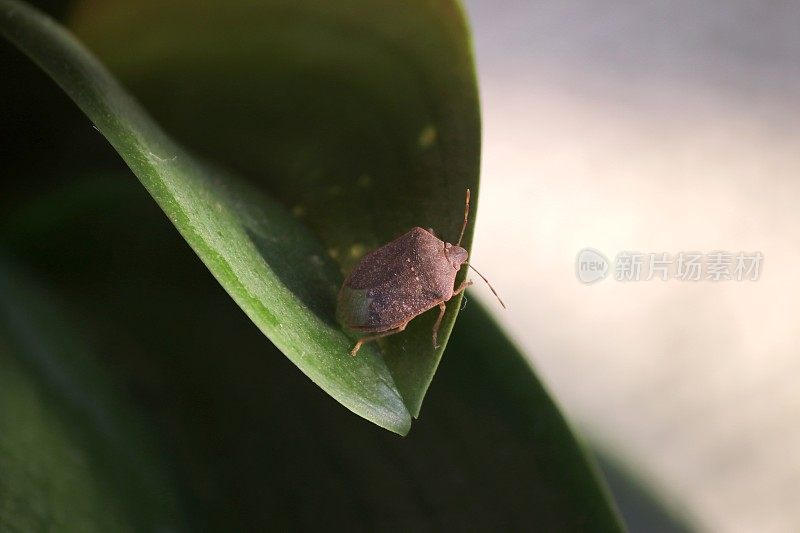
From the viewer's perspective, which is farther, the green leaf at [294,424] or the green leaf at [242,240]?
the green leaf at [294,424]

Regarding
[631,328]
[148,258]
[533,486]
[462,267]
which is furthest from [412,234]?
[631,328]

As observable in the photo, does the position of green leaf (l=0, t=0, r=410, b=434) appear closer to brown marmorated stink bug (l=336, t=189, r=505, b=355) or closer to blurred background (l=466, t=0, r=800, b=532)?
brown marmorated stink bug (l=336, t=189, r=505, b=355)

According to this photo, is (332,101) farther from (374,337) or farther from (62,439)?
(62,439)

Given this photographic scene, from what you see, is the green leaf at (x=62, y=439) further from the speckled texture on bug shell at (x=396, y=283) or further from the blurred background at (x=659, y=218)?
the blurred background at (x=659, y=218)

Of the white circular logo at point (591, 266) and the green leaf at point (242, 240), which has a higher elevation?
the green leaf at point (242, 240)

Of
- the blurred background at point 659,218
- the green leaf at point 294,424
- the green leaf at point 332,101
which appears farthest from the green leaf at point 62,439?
the blurred background at point 659,218

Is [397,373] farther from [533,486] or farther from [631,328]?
[631,328]
